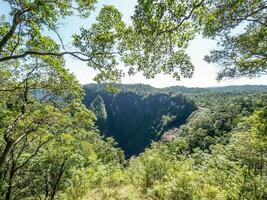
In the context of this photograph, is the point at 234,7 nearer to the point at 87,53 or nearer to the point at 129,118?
the point at 87,53

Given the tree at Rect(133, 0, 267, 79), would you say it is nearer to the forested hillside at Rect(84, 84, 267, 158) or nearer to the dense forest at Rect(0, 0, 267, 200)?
the dense forest at Rect(0, 0, 267, 200)

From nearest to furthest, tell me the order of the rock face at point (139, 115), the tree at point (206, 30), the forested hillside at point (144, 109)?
the tree at point (206, 30) < the forested hillside at point (144, 109) < the rock face at point (139, 115)

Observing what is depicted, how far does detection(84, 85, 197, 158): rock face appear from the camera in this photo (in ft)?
399

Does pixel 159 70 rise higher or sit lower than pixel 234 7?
lower

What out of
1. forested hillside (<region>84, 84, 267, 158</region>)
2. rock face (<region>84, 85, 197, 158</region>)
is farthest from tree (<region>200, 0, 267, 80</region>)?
rock face (<region>84, 85, 197, 158</region>)

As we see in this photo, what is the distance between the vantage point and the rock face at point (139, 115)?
121688mm

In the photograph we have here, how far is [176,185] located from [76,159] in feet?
18.2

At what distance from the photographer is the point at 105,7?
6422 mm

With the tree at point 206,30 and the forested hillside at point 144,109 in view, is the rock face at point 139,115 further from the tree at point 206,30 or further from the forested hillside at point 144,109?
the tree at point 206,30

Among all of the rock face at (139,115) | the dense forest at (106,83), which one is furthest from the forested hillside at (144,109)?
the dense forest at (106,83)

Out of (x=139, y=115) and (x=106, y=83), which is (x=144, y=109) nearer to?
(x=139, y=115)

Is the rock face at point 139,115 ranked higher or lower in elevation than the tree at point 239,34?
lower

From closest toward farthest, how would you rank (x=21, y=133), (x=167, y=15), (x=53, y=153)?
(x=167, y=15)
(x=21, y=133)
(x=53, y=153)

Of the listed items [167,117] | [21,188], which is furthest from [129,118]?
[21,188]
